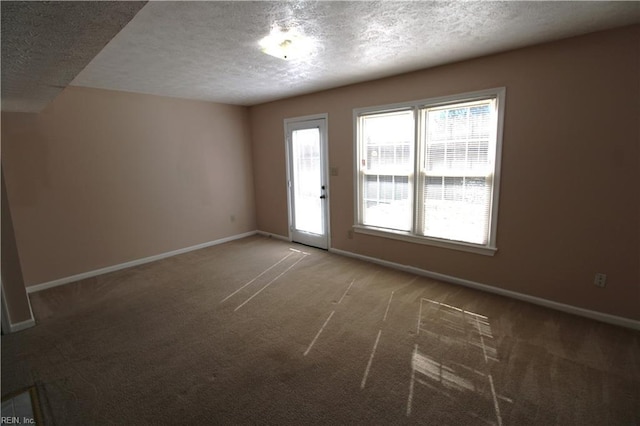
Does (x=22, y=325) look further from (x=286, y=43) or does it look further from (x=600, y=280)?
(x=600, y=280)

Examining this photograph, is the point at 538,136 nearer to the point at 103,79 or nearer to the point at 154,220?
the point at 103,79

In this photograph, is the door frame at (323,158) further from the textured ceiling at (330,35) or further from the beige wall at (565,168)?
the beige wall at (565,168)

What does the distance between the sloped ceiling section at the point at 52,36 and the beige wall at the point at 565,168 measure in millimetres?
3029

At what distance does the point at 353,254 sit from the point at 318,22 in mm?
3140

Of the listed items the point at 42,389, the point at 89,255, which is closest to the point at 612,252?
the point at 42,389

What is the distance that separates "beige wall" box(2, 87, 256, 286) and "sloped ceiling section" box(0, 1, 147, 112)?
55.3 inches

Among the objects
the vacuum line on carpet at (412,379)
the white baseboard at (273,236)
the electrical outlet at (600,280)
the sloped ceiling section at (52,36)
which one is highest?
the sloped ceiling section at (52,36)

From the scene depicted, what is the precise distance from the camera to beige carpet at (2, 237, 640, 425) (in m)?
1.87

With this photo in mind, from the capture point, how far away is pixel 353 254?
14.9 ft

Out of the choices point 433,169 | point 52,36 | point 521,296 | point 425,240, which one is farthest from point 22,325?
point 521,296

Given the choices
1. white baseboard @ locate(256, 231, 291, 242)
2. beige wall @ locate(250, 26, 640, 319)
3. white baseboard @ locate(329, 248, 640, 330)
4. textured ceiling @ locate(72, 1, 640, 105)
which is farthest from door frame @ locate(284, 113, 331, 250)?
beige wall @ locate(250, 26, 640, 319)

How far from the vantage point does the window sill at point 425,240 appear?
333 centimetres

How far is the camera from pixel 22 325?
112 inches

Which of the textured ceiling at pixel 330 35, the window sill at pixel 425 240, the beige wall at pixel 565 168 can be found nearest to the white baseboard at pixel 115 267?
the textured ceiling at pixel 330 35
